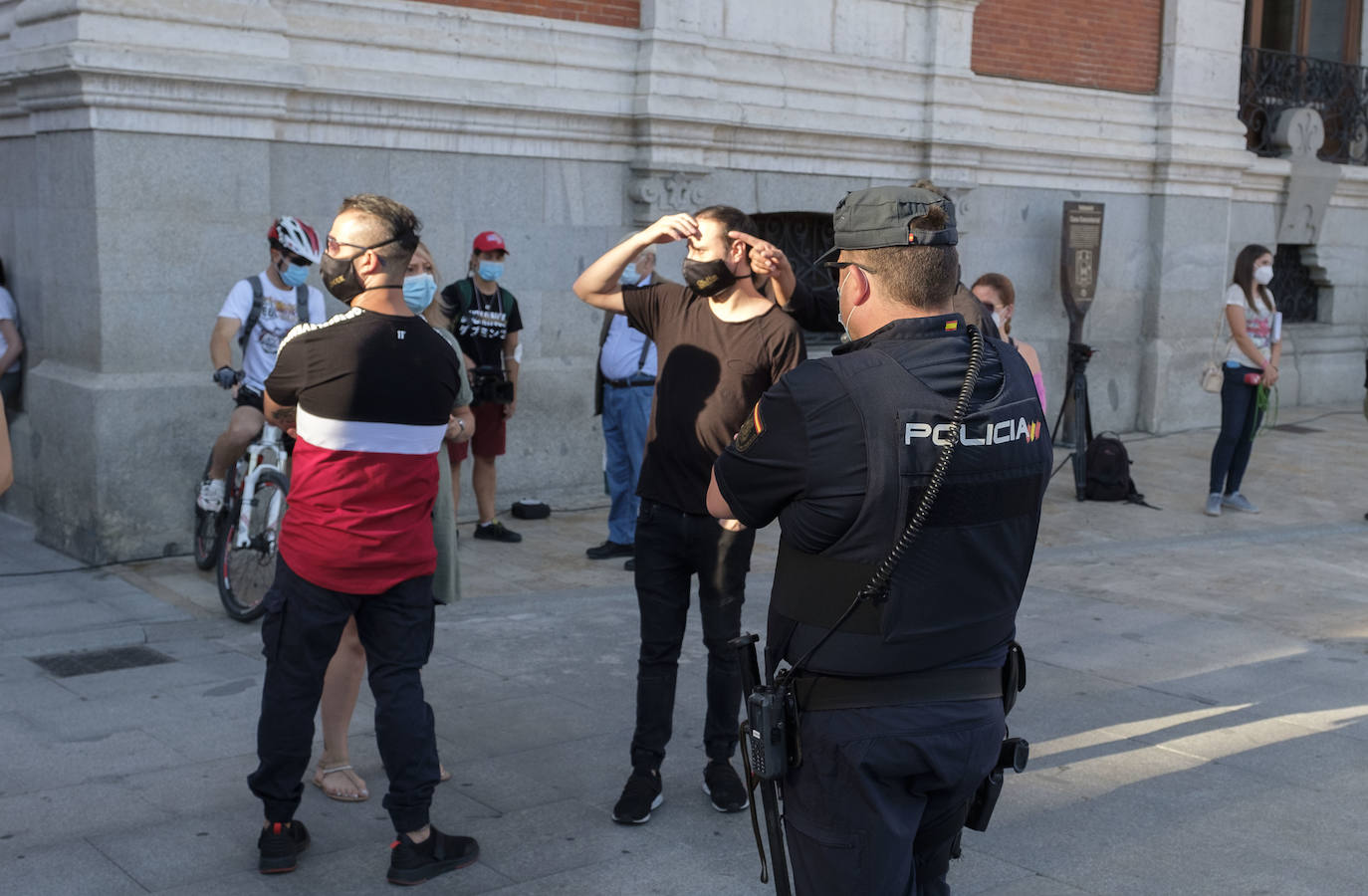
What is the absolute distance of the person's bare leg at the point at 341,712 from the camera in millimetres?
4711

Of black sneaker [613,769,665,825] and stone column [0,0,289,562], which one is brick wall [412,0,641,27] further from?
black sneaker [613,769,665,825]

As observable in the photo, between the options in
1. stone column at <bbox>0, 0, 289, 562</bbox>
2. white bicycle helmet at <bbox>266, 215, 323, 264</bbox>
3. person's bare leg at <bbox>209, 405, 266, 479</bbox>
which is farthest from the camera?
stone column at <bbox>0, 0, 289, 562</bbox>

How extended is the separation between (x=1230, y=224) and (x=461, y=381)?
1255cm

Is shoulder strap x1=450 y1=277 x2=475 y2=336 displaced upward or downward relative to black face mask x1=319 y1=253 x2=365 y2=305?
downward

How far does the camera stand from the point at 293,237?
738 cm

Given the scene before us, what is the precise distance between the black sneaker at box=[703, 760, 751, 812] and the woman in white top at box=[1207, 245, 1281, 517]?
675 centimetres

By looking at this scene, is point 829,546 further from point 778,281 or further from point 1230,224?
point 1230,224

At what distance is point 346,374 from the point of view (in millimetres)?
4148

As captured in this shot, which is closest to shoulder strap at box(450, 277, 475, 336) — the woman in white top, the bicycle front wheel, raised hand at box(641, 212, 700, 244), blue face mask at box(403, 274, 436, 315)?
the bicycle front wheel

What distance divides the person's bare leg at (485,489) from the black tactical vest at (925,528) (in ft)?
20.5

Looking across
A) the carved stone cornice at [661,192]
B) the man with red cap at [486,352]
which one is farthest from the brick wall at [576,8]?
the man with red cap at [486,352]

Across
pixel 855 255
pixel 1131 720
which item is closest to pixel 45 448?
pixel 1131 720

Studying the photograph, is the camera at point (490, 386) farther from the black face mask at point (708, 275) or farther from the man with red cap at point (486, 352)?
the black face mask at point (708, 275)

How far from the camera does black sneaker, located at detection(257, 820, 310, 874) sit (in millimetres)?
4250
